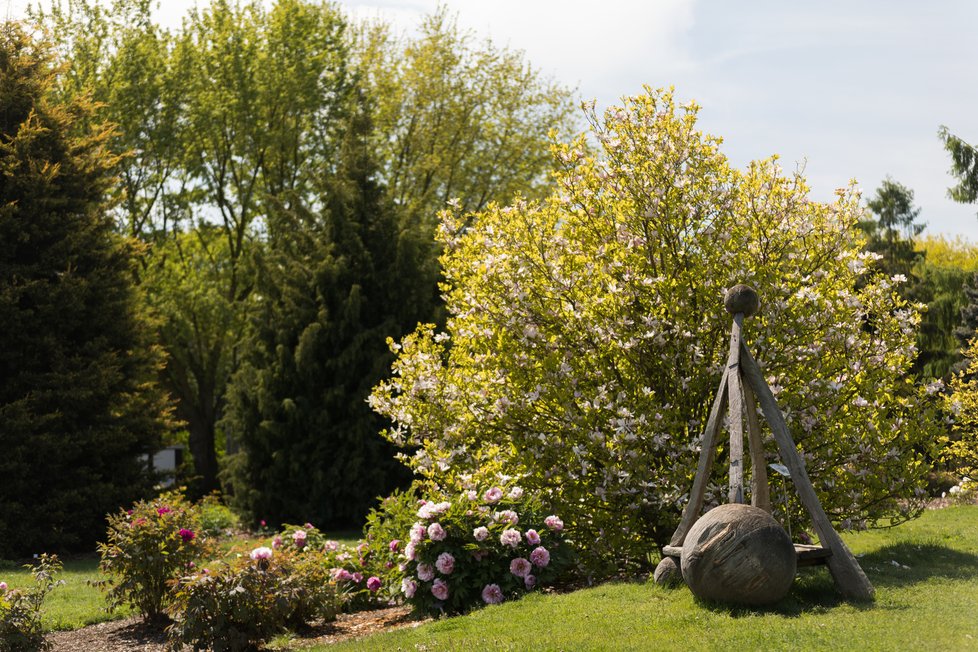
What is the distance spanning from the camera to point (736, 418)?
288 inches

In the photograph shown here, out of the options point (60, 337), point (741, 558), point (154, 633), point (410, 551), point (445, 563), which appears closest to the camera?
point (741, 558)

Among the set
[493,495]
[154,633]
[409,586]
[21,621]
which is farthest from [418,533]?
[21,621]

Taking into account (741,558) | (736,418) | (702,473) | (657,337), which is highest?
(657,337)

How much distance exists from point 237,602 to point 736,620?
12.3ft

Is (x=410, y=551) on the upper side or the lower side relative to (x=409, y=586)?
upper

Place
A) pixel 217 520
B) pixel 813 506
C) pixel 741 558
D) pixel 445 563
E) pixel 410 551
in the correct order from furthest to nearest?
pixel 217 520 → pixel 410 551 → pixel 445 563 → pixel 813 506 → pixel 741 558

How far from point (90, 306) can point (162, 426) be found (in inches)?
95.7

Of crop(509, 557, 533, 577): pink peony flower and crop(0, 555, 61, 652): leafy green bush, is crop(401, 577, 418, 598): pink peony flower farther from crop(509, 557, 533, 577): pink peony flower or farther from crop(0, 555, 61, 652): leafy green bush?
crop(0, 555, 61, 652): leafy green bush

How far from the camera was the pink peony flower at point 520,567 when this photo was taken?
330 inches

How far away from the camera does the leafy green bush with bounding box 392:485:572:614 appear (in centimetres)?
834

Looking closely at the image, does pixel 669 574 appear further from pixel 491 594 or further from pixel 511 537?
pixel 491 594

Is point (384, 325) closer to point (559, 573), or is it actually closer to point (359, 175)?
point (359, 175)

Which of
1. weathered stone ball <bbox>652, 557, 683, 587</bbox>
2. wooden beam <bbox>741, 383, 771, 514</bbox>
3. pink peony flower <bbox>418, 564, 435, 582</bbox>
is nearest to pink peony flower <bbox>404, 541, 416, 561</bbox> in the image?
pink peony flower <bbox>418, 564, 435, 582</bbox>

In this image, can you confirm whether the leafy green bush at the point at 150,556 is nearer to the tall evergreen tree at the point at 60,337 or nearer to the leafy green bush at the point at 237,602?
the leafy green bush at the point at 237,602
